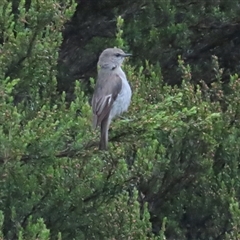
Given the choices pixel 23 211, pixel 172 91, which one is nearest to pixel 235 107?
pixel 172 91

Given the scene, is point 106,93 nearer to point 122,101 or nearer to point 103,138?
point 122,101

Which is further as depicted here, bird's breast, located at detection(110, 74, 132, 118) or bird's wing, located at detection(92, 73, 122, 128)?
bird's wing, located at detection(92, 73, 122, 128)

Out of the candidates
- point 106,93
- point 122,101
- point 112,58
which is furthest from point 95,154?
point 112,58

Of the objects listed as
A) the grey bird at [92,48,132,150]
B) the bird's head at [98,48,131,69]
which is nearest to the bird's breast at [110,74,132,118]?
the grey bird at [92,48,132,150]

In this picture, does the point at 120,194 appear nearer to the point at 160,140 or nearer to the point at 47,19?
the point at 160,140

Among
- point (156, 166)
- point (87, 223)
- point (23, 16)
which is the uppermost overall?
point (23, 16)

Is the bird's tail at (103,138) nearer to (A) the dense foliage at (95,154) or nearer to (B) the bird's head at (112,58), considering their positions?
(A) the dense foliage at (95,154)

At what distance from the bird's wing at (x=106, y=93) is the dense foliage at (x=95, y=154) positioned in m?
0.19

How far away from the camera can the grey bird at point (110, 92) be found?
20.6 feet

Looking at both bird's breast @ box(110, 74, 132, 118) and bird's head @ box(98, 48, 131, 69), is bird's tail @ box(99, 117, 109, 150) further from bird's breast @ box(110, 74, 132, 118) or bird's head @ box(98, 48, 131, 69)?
bird's head @ box(98, 48, 131, 69)

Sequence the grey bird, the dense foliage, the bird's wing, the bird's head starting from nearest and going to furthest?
the dense foliage → the grey bird → the bird's wing → the bird's head

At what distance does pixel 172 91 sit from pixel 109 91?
0.51m

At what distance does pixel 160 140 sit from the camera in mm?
6785

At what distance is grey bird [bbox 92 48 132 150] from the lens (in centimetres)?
627
